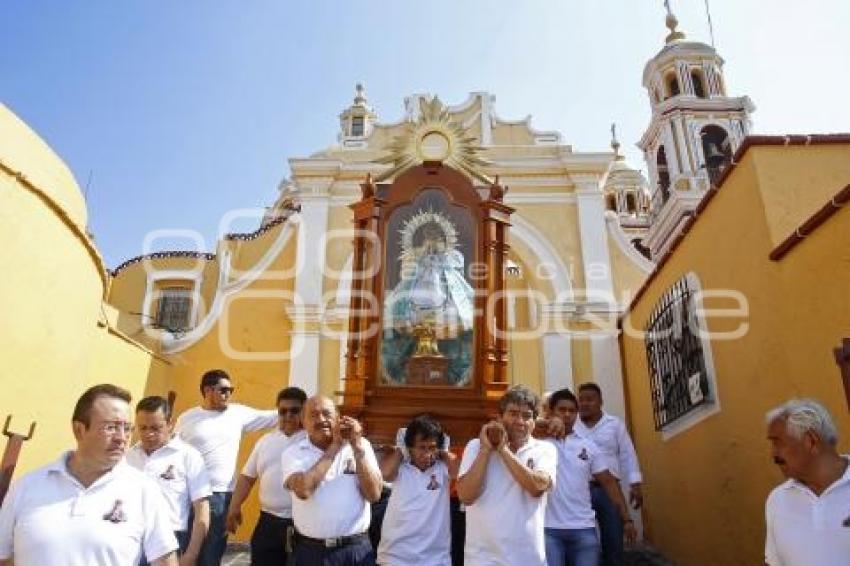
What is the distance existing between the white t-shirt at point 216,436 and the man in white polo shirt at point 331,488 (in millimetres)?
1161

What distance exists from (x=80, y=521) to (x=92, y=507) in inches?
2.5

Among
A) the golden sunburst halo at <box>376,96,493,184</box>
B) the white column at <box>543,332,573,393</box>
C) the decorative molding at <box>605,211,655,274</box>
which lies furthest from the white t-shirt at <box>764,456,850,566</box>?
the decorative molding at <box>605,211,655,274</box>

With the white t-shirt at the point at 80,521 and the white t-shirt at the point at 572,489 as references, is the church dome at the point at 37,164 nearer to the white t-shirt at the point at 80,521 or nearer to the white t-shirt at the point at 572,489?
the white t-shirt at the point at 80,521

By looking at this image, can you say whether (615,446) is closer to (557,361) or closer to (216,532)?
(216,532)

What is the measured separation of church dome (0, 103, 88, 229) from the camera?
4480 mm

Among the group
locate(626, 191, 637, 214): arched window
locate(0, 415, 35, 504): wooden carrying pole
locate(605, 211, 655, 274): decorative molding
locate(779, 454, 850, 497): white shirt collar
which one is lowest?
locate(779, 454, 850, 497): white shirt collar

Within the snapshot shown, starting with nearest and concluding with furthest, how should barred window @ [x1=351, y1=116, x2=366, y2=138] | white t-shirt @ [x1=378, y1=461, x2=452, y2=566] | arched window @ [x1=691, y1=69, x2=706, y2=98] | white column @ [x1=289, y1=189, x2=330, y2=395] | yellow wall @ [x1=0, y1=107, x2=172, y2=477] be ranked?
white t-shirt @ [x1=378, y1=461, x2=452, y2=566] < yellow wall @ [x1=0, y1=107, x2=172, y2=477] < white column @ [x1=289, y1=189, x2=330, y2=395] < arched window @ [x1=691, y1=69, x2=706, y2=98] < barred window @ [x1=351, y1=116, x2=366, y2=138]

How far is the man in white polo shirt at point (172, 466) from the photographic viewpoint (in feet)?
11.5

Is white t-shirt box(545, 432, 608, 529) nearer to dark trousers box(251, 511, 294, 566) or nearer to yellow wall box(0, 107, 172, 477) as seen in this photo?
dark trousers box(251, 511, 294, 566)

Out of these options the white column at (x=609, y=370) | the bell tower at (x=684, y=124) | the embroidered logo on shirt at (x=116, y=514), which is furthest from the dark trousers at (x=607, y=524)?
the bell tower at (x=684, y=124)

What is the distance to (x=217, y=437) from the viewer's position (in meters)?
4.29

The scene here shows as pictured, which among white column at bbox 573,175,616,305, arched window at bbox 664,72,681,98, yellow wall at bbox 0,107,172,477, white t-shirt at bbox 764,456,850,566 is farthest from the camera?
arched window at bbox 664,72,681,98

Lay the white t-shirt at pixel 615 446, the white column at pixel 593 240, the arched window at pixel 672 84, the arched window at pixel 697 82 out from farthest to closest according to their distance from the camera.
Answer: the arched window at pixel 672 84 < the arched window at pixel 697 82 < the white column at pixel 593 240 < the white t-shirt at pixel 615 446

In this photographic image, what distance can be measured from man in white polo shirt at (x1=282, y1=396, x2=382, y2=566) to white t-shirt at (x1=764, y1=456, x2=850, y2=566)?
5.92ft
